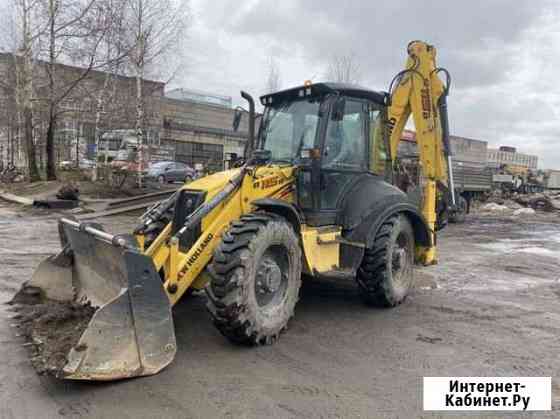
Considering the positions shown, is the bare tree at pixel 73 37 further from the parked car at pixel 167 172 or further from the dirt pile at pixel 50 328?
the dirt pile at pixel 50 328

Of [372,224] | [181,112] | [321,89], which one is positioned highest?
[181,112]

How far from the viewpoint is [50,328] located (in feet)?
13.6

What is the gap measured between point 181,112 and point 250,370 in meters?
42.7

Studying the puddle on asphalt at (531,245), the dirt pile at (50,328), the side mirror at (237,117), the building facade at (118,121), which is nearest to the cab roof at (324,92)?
the side mirror at (237,117)

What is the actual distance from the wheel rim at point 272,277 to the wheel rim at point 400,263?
1815mm

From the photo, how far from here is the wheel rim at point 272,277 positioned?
438 cm

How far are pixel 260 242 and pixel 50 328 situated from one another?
1.95 metres

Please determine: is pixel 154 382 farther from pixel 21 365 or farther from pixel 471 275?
pixel 471 275

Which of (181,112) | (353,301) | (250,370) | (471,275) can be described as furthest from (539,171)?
(250,370)

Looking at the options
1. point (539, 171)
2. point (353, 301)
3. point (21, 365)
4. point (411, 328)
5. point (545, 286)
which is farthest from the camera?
point (539, 171)

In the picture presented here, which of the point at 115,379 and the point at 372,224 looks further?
the point at 372,224

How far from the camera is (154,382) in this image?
3598 mm

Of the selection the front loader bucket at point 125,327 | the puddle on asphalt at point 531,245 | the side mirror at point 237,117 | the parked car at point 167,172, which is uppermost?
the side mirror at point 237,117

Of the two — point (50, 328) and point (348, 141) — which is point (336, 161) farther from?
point (50, 328)
